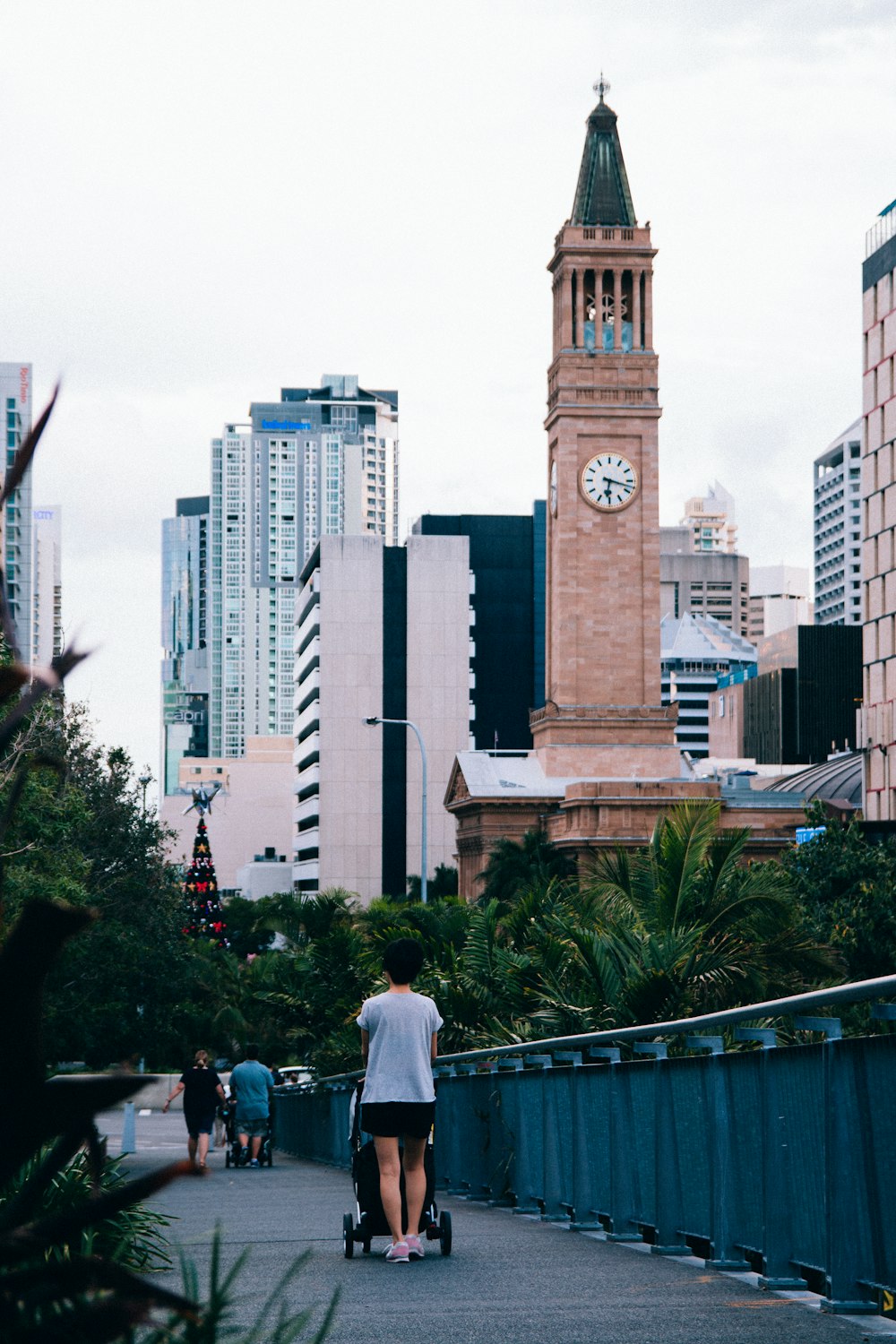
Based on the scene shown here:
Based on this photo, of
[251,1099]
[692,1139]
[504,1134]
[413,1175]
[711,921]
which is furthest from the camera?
[251,1099]

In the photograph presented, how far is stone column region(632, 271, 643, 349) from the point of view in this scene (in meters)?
91.1

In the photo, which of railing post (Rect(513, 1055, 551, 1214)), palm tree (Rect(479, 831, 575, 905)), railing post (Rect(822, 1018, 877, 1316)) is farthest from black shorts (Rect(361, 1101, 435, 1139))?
palm tree (Rect(479, 831, 575, 905))

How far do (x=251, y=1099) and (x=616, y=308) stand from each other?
69589 millimetres

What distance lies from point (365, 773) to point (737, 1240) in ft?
405

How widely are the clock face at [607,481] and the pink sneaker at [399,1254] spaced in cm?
8341

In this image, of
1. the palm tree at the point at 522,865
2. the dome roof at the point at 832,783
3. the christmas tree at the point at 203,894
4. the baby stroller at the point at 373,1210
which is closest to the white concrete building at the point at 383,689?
the dome roof at the point at 832,783

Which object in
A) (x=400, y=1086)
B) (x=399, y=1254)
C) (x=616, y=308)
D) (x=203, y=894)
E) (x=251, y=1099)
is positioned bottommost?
(x=251, y=1099)

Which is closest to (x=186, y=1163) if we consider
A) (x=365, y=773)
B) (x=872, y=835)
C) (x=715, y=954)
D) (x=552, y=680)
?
(x=715, y=954)

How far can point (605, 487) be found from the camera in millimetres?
91625

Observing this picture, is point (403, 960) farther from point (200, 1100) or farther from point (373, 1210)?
point (200, 1100)

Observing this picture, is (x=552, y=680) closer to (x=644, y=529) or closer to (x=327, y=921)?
(x=644, y=529)

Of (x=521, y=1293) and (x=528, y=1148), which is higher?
(x=528, y=1148)

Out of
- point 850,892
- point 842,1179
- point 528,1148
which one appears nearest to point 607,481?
point 850,892

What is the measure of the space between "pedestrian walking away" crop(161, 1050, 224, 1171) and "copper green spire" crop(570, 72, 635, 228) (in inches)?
2790
